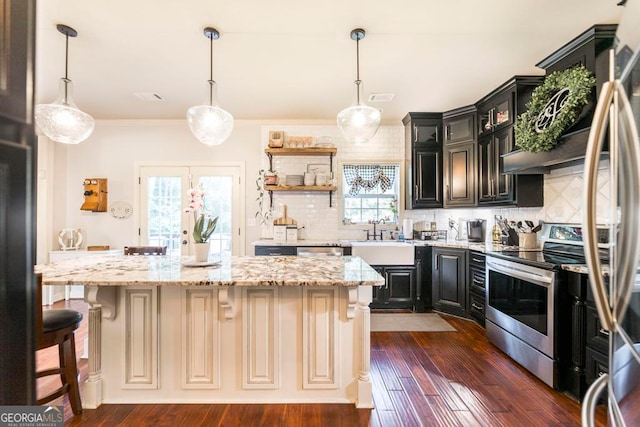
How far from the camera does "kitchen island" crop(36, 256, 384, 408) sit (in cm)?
187

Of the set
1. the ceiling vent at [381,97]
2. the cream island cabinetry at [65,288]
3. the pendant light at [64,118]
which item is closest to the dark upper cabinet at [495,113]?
the ceiling vent at [381,97]

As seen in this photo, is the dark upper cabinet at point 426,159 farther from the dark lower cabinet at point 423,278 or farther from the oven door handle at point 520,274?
the oven door handle at point 520,274

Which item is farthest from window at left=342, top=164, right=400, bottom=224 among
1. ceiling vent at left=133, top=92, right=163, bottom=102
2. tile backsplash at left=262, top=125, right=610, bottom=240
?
ceiling vent at left=133, top=92, right=163, bottom=102

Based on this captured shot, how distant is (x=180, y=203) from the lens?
4.45 m

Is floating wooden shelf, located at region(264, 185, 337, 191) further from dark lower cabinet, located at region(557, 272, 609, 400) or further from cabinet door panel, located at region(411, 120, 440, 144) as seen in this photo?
dark lower cabinet, located at region(557, 272, 609, 400)

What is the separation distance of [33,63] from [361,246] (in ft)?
11.0

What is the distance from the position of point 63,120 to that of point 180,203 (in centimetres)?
230

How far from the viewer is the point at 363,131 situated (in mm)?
2439

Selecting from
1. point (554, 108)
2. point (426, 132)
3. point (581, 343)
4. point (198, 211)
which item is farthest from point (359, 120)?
point (581, 343)

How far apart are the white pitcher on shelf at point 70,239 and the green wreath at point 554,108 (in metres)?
5.83

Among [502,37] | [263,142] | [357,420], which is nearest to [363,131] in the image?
[502,37]

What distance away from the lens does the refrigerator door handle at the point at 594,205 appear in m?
0.74

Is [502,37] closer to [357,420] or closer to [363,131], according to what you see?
[363,131]

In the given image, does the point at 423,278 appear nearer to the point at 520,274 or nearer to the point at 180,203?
the point at 520,274
